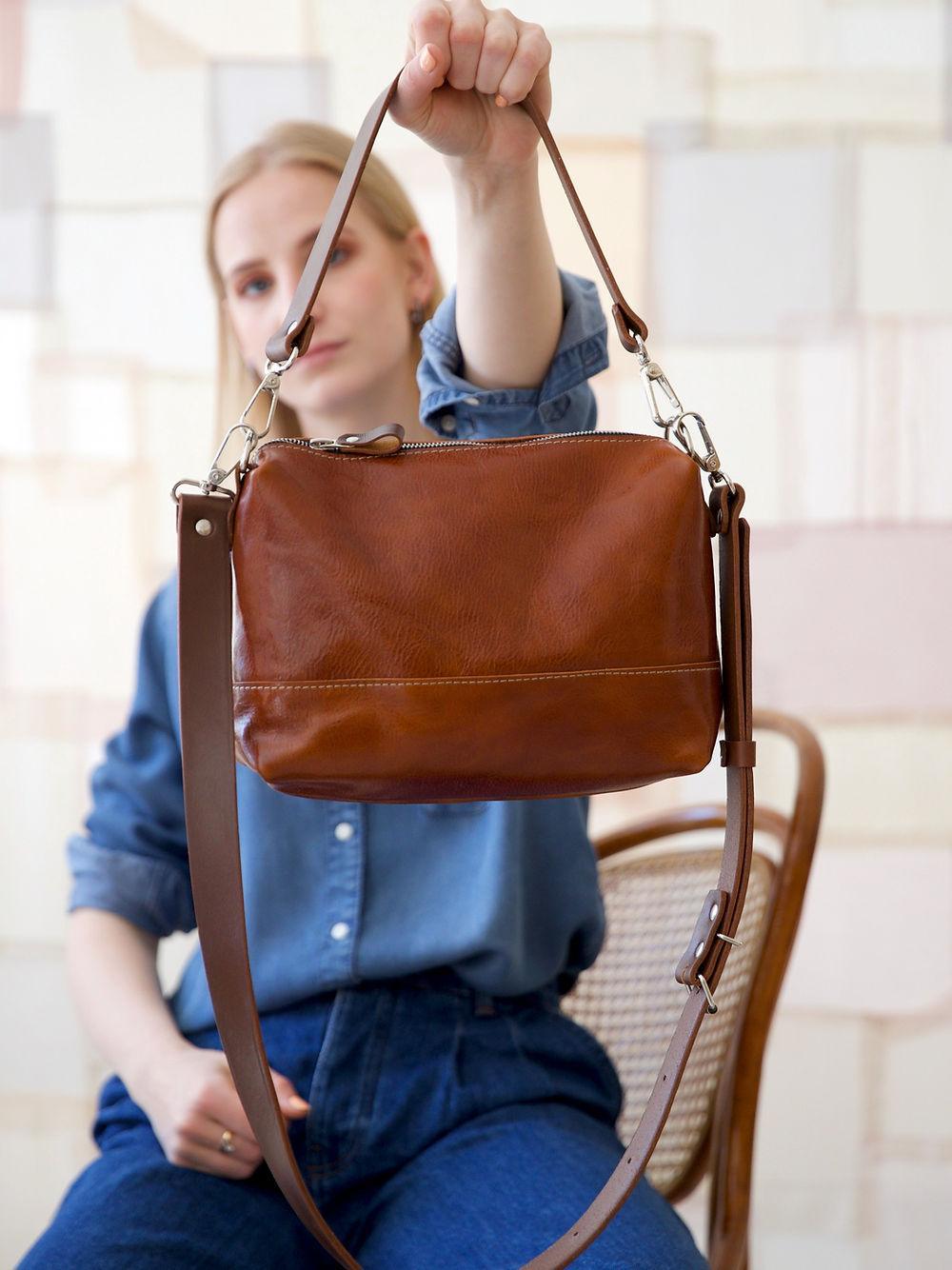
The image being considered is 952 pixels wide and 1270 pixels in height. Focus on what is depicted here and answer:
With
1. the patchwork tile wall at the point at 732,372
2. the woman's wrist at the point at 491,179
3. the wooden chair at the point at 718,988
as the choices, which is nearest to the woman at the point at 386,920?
the woman's wrist at the point at 491,179

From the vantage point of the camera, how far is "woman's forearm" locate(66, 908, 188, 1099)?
819mm

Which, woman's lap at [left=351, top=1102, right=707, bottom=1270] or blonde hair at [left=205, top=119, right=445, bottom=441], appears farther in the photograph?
blonde hair at [left=205, top=119, right=445, bottom=441]

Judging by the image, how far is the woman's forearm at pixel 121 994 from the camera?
2.69ft

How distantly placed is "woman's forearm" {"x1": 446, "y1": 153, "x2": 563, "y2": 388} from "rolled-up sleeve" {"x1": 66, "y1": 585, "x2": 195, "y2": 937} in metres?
0.35

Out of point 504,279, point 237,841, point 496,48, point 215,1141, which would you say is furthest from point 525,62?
point 215,1141

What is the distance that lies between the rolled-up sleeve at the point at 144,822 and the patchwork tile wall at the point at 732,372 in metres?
0.50

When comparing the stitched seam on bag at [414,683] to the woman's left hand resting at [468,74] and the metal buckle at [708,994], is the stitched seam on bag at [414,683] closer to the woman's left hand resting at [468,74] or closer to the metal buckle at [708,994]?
the metal buckle at [708,994]

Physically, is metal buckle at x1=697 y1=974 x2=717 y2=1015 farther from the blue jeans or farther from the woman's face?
the woman's face

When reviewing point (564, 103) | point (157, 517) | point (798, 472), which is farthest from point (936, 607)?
point (157, 517)

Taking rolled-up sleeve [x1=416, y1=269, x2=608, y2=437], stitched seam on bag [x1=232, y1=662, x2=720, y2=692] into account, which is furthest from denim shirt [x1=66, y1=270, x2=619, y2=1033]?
stitched seam on bag [x1=232, y1=662, x2=720, y2=692]

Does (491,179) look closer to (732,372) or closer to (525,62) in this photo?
(525,62)

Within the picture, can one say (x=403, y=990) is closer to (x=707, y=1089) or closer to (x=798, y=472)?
(x=707, y=1089)

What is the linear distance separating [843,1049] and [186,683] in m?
1.08

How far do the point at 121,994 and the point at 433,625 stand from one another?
44 centimetres
